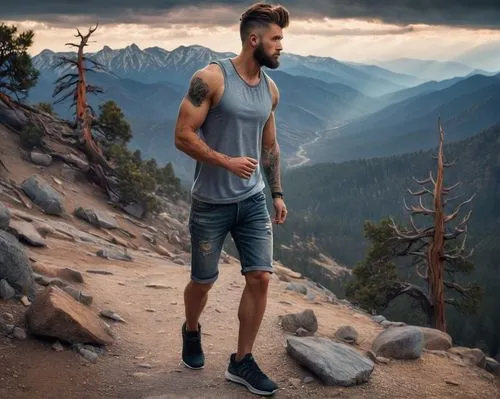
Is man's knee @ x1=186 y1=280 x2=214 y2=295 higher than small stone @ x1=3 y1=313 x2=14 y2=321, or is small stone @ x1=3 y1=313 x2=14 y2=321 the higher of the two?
man's knee @ x1=186 y1=280 x2=214 y2=295

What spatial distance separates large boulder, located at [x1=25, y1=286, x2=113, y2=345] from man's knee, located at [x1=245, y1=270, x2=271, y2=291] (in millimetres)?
2100

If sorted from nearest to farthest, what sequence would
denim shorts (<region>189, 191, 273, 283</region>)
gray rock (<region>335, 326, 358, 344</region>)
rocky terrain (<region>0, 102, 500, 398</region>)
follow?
denim shorts (<region>189, 191, 273, 283</region>) → rocky terrain (<region>0, 102, 500, 398</region>) → gray rock (<region>335, 326, 358, 344</region>)

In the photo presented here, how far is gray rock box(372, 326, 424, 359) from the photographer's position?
7.36 meters

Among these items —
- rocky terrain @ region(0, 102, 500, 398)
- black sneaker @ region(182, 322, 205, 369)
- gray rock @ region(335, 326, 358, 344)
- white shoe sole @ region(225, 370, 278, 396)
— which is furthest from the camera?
gray rock @ region(335, 326, 358, 344)

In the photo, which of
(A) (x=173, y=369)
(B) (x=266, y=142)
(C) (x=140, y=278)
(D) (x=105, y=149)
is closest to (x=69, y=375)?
(A) (x=173, y=369)

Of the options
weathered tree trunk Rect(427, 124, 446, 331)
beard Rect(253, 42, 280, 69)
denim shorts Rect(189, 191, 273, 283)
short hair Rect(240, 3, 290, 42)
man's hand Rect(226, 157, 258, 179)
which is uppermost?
short hair Rect(240, 3, 290, 42)

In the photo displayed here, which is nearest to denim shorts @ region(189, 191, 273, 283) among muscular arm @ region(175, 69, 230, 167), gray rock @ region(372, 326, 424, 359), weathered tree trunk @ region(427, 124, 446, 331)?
muscular arm @ region(175, 69, 230, 167)

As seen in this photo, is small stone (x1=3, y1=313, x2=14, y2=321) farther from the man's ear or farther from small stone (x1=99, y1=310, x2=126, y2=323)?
the man's ear

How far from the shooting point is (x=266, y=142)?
5.71 meters

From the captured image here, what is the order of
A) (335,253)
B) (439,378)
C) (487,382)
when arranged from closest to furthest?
(439,378) < (487,382) < (335,253)

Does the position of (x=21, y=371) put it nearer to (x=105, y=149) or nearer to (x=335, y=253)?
(x=105, y=149)

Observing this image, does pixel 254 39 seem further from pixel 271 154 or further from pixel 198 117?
pixel 271 154

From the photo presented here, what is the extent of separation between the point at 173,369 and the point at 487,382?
4.23 meters

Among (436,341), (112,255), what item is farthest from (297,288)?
(436,341)
